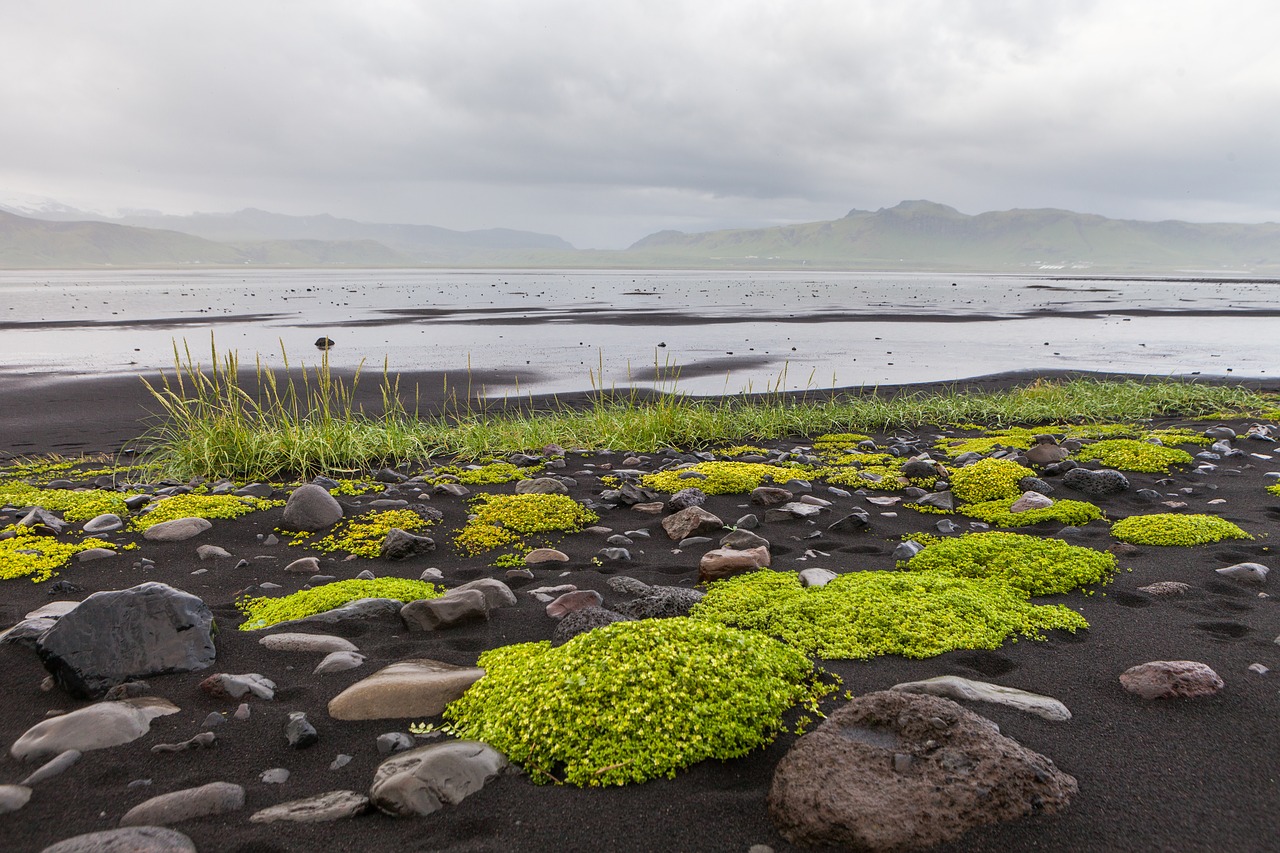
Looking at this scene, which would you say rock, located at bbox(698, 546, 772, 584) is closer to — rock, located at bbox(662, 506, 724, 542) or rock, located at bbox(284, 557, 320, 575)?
rock, located at bbox(662, 506, 724, 542)

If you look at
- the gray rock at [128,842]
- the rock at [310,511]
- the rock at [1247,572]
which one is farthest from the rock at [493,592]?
the rock at [1247,572]

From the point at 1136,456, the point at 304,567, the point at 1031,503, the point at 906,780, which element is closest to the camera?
the point at 906,780

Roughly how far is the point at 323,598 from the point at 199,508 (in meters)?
2.91

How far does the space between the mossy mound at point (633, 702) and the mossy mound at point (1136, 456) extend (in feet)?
22.1

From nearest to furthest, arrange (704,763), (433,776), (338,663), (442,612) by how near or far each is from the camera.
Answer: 1. (433,776)
2. (704,763)
3. (338,663)
4. (442,612)

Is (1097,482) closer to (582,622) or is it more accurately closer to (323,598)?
(582,622)

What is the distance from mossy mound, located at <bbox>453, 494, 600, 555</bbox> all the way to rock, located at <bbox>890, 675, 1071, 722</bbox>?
3703 mm

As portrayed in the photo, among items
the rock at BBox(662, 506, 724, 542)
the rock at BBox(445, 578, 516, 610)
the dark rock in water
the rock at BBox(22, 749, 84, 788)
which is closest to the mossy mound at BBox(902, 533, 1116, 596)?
the rock at BBox(662, 506, 724, 542)

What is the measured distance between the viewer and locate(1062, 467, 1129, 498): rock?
7363 mm

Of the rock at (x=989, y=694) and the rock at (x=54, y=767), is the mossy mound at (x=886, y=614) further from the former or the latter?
the rock at (x=54, y=767)

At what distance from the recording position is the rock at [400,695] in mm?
3469

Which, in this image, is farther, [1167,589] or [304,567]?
[304,567]

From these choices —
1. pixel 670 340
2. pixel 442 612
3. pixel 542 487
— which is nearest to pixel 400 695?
pixel 442 612

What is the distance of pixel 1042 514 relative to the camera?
646 centimetres
